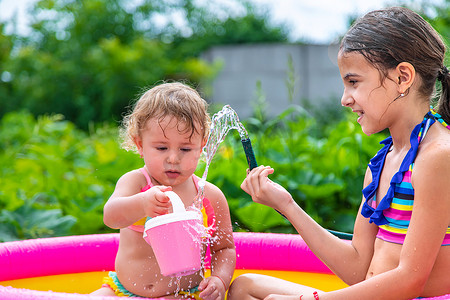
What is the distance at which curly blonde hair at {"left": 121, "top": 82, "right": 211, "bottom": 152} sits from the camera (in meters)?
1.94

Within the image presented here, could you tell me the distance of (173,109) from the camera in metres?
1.93

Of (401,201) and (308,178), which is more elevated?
(401,201)

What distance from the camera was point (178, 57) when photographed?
1145 cm

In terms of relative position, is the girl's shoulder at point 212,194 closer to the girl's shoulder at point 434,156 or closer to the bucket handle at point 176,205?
the bucket handle at point 176,205

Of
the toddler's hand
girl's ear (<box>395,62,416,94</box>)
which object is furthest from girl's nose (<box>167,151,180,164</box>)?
girl's ear (<box>395,62,416,94</box>)

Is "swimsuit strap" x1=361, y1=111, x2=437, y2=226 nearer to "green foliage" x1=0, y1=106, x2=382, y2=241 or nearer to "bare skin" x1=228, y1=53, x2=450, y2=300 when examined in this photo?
"bare skin" x1=228, y1=53, x2=450, y2=300

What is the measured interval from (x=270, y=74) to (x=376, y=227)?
9.18 metres

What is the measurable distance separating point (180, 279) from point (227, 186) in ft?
5.28

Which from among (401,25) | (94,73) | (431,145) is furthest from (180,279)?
(94,73)

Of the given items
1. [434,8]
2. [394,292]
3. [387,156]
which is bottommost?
[394,292]

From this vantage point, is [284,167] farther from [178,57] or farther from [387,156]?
[178,57]

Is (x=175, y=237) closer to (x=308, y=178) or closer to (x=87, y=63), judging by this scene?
(x=308, y=178)

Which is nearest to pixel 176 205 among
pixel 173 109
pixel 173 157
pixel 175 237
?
pixel 175 237

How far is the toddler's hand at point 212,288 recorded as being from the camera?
6.16 feet
